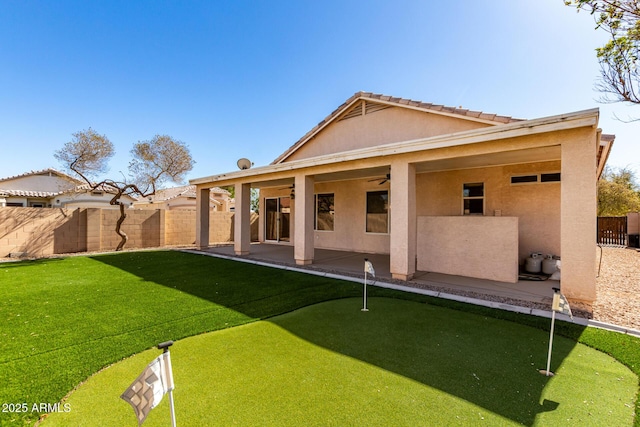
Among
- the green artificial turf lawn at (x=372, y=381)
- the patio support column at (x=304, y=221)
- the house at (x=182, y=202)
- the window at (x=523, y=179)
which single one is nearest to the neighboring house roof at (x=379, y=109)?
the window at (x=523, y=179)

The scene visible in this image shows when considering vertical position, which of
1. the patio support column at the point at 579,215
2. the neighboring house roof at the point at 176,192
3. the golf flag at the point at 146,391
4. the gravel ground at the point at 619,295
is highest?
the neighboring house roof at the point at 176,192

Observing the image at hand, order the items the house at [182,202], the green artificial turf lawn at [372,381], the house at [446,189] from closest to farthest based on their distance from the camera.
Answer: the green artificial turf lawn at [372,381]
the house at [446,189]
the house at [182,202]

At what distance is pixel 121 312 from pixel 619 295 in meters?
11.3

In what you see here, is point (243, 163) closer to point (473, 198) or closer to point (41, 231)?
point (41, 231)

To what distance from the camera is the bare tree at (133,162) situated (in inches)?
642

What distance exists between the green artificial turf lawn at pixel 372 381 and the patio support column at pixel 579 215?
5.64 ft

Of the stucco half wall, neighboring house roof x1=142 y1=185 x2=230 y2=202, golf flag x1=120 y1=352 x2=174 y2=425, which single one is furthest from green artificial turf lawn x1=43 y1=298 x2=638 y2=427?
neighboring house roof x1=142 y1=185 x2=230 y2=202

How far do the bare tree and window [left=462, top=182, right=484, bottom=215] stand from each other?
16.0 meters

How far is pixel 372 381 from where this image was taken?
10.6 ft

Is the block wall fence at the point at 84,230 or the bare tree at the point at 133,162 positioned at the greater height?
the bare tree at the point at 133,162

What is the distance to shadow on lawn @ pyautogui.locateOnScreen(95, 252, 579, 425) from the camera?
3145mm

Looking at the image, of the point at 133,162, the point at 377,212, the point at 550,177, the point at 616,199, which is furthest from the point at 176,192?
the point at 616,199

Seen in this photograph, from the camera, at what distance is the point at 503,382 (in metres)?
3.25

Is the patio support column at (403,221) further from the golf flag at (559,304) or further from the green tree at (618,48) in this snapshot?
the green tree at (618,48)
